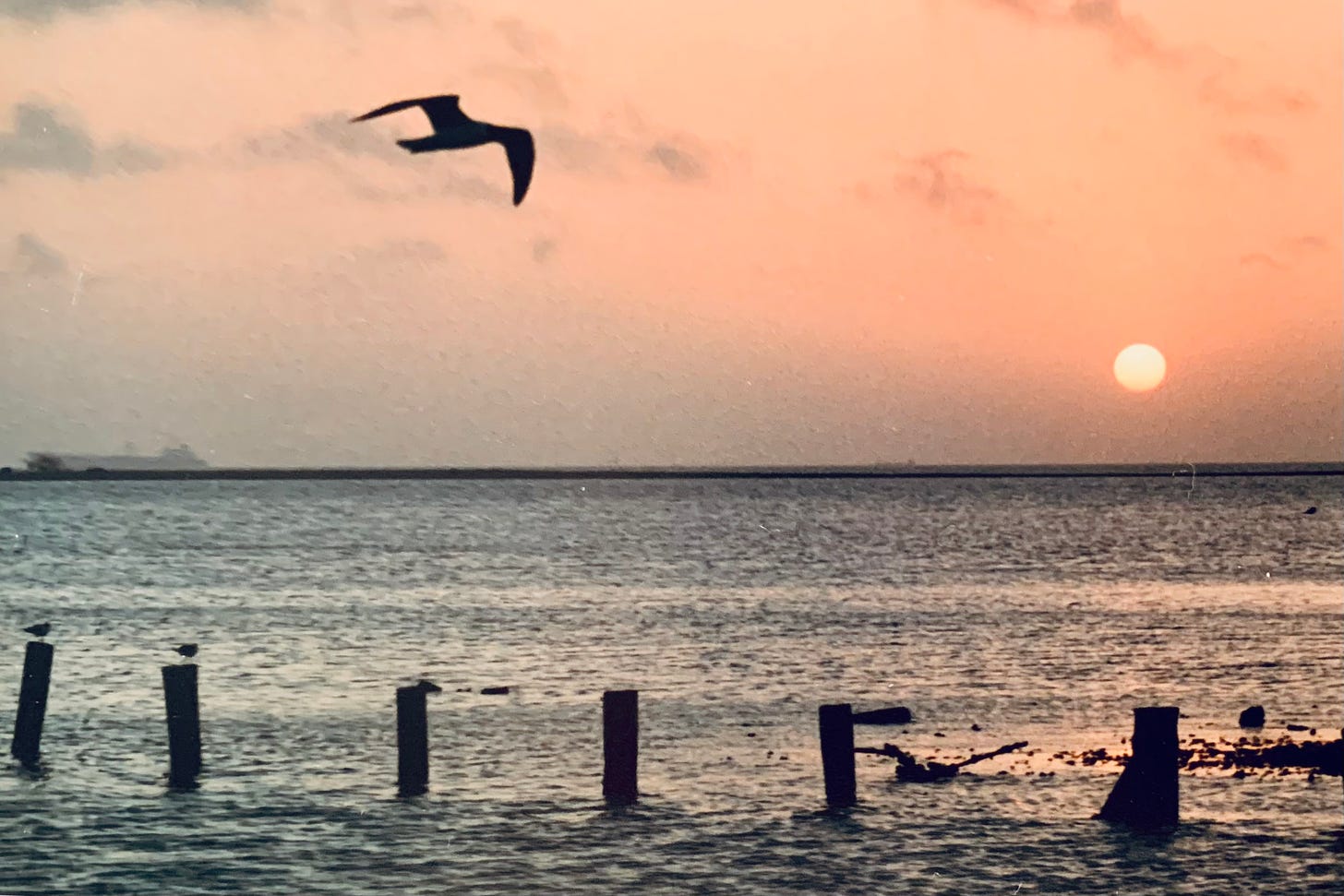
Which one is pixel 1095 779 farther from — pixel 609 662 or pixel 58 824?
pixel 609 662

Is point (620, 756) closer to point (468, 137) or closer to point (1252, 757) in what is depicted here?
point (1252, 757)

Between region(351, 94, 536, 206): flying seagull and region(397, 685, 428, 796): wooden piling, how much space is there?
863cm

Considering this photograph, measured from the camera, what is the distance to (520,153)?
41.4 feet

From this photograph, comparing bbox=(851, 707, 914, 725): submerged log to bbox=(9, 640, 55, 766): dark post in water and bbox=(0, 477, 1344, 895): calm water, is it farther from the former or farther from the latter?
bbox=(9, 640, 55, 766): dark post in water

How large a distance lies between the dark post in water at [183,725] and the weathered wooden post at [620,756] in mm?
4913

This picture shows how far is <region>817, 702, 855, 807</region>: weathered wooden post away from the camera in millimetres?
18859

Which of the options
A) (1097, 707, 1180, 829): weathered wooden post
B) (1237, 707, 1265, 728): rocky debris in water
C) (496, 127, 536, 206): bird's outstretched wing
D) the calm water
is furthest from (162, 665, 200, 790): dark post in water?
(1237, 707, 1265, 728): rocky debris in water

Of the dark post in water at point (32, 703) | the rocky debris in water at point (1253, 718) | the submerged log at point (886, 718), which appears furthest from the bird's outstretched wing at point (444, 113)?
the rocky debris in water at point (1253, 718)

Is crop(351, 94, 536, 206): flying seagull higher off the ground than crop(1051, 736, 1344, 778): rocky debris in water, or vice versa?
crop(351, 94, 536, 206): flying seagull

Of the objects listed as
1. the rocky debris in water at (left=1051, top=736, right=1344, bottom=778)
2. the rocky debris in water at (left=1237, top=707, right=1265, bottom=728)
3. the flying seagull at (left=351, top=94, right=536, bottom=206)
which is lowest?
the rocky debris in water at (left=1051, top=736, right=1344, bottom=778)

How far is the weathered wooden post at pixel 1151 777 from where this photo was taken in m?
17.7

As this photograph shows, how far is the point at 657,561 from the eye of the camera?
3036 inches

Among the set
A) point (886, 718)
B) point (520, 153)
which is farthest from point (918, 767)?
point (520, 153)

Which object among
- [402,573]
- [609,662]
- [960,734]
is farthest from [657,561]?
[960,734]
